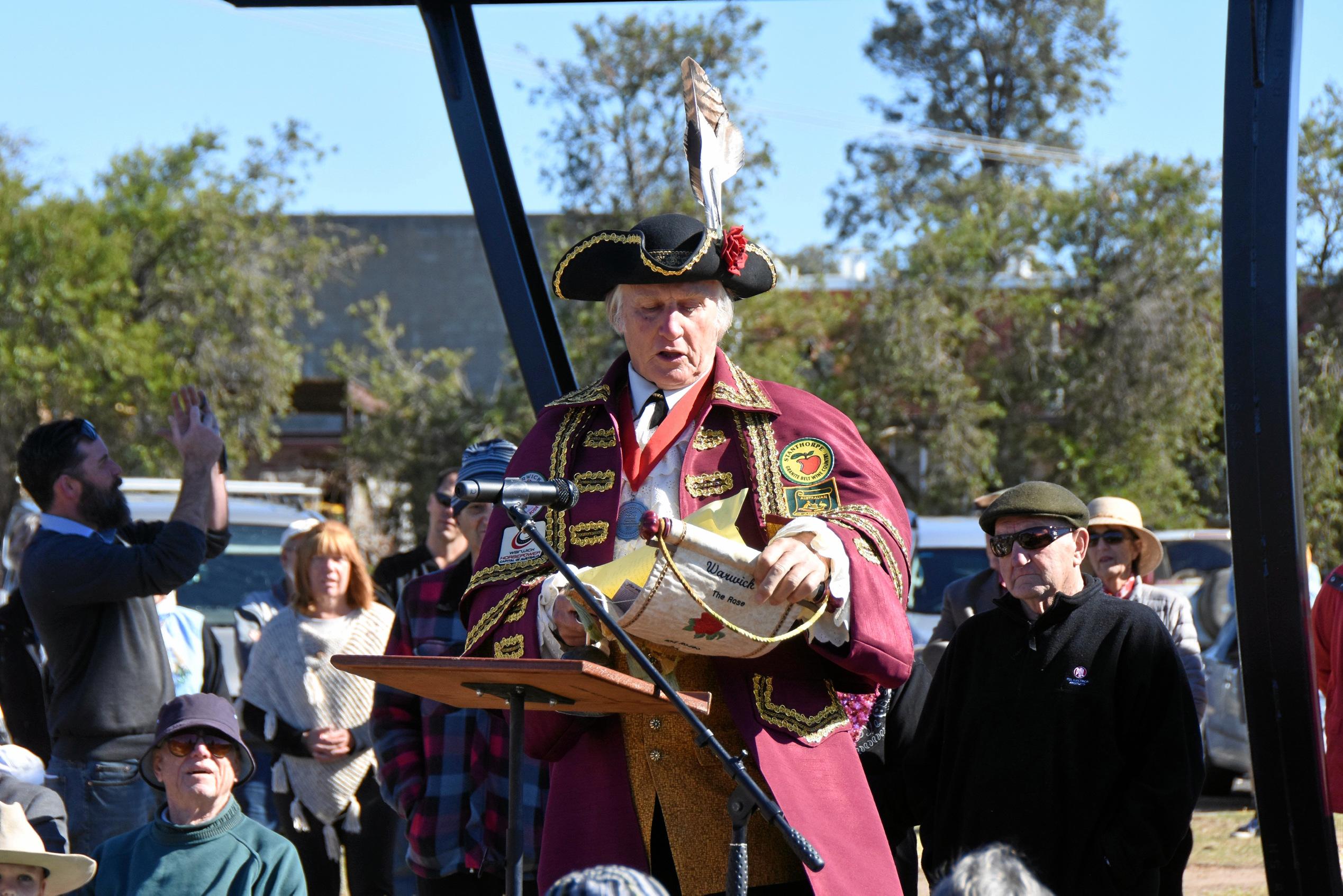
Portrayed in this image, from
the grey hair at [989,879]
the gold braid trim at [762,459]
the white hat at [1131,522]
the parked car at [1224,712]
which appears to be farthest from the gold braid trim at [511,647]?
the parked car at [1224,712]

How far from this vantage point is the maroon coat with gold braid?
2.80 metres

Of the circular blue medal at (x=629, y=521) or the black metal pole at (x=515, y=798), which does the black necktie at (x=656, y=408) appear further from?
the black metal pole at (x=515, y=798)

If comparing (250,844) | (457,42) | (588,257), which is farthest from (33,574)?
(588,257)

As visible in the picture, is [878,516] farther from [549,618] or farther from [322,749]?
[322,749]

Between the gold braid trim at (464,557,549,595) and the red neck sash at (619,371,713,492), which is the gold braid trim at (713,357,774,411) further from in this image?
the gold braid trim at (464,557,549,595)

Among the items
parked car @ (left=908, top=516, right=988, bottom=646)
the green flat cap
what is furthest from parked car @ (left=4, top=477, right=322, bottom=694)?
the green flat cap

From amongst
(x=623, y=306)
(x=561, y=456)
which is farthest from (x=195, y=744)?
(x=623, y=306)

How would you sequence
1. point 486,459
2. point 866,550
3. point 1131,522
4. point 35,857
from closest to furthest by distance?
point 866,550 → point 35,857 → point 486,459 → point 1131,522

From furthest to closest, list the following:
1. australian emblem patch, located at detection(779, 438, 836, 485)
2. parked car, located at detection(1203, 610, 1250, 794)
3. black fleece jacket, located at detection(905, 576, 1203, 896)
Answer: parked car, located at detection(1203, 610, 1250, 794), black fleece jacket, located at detection(905, 576, 1203, 896), australian emblem patch, located at detection(779, 438, 836, 485)

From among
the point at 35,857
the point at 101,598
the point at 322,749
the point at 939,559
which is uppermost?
the point at 101,598

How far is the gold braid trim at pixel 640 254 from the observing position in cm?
302

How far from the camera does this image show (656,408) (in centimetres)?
316

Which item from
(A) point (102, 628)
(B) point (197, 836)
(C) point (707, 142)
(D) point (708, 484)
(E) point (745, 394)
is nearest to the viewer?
(D) point (708, 484)

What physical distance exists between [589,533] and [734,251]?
0.63 meters
